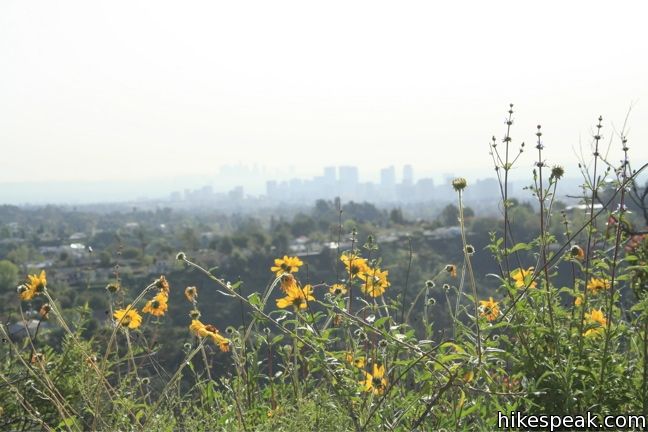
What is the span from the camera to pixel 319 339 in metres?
1.24

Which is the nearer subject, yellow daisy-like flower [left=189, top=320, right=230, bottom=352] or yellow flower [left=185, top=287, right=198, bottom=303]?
yellow daisy-like flower [left=189, top=320, right=230, bottom=352]

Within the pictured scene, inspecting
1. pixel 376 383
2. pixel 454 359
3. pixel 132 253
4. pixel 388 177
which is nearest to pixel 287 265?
pixel 376 383

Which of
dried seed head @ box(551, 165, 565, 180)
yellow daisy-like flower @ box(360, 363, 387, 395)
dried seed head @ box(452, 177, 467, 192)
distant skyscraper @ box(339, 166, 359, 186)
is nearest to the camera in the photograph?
dried seed head @ box(452, 177, 467, 192)

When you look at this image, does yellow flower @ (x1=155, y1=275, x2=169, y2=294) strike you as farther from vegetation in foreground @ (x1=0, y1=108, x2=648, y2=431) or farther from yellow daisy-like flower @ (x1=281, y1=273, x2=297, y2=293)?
yellow daisy-like flower @ (x1=281, y1=273, x2=297, y2=293)

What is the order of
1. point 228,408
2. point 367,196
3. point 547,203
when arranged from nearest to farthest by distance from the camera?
point 228,408 < point 547,203 < point 367,196

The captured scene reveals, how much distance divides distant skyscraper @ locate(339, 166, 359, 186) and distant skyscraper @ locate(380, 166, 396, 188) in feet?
31.1

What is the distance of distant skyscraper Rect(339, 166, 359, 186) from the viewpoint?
17800 centimetres

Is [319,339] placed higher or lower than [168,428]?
higher

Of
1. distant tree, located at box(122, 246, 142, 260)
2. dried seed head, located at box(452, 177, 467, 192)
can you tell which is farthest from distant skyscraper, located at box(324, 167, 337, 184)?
dried seed head, located at box(452, 177, 467, 192)

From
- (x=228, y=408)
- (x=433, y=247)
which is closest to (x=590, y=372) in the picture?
(x=228, y=408)

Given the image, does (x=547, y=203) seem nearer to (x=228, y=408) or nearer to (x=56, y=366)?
(x=228, y=408)

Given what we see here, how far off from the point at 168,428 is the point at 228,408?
0.17 meters

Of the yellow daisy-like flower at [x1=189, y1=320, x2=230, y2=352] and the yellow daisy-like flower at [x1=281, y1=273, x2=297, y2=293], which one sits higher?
the yellow daisy-like flower at [x1=281, y1=273, x2=297, y2=293]

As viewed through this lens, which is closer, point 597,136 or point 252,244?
point 597,136
